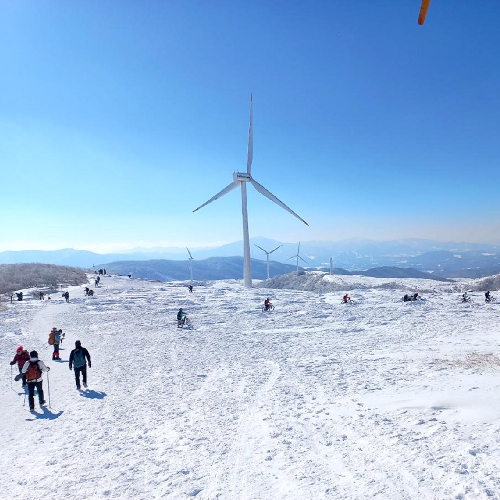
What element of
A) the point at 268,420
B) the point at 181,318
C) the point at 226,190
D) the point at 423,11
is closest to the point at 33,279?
the point at 226,190

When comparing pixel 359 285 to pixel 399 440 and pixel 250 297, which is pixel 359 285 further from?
pixel 399 440

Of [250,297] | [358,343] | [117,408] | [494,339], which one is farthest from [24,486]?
[250,297]

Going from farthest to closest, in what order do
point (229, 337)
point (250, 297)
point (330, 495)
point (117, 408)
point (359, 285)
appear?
point (359, 285) < point (250, 297) < point (229, 337) < point (117, 408) < point (330, 495)

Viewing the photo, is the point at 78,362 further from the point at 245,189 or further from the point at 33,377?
the point at 245,189

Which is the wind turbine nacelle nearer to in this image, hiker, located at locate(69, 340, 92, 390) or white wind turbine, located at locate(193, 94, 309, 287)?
white wind turbine, located at locate(193, 94, 309, 287)

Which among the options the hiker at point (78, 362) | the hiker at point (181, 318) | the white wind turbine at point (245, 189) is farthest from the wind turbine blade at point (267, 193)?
the hiker at point (78, 362)

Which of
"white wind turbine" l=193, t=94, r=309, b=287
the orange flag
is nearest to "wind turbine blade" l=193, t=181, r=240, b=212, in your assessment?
"white wind turbine" l=193, t=94, r=309, b=287
